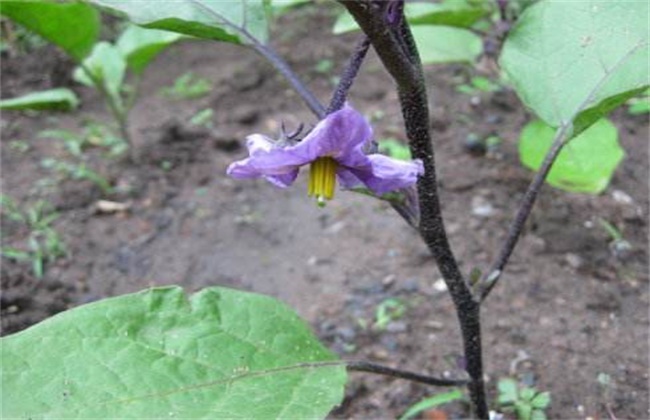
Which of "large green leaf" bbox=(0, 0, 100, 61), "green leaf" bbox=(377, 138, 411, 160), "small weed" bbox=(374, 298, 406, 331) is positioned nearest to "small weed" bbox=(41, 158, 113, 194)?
"large green leaf" bbox=(0, 0, 100, 61)

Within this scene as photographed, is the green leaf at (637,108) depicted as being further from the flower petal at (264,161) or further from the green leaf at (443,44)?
the flower petal at (264,161)

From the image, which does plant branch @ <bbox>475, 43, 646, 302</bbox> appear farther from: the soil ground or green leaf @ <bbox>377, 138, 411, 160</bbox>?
green leaf @ <bbox>377, 138, 411, 160</bbox>

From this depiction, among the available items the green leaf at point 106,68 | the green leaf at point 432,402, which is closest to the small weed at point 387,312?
the green leaf at point 432,402

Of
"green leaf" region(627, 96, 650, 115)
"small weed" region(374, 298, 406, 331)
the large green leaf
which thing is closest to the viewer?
"small weed" region(374, 298, 406, 331)

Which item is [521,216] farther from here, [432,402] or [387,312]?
[387,312]

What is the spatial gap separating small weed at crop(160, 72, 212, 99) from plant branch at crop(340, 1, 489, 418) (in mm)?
1893

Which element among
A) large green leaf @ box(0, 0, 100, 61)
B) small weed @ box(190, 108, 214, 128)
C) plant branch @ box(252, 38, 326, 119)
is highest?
plant branch @ box(252, 38, 326, 119)

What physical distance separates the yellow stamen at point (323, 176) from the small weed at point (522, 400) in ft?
2.37

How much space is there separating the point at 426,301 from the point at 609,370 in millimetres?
432

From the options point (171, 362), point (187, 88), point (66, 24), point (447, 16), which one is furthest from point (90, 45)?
point (171, 362)

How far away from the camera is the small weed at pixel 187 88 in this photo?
288 cm

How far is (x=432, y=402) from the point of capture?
1.40 m

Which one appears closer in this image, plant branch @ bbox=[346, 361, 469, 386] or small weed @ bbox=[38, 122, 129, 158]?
plant branch @ bbox=[346, 361, 469, 386]

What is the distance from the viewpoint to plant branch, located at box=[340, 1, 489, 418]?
79 cm
